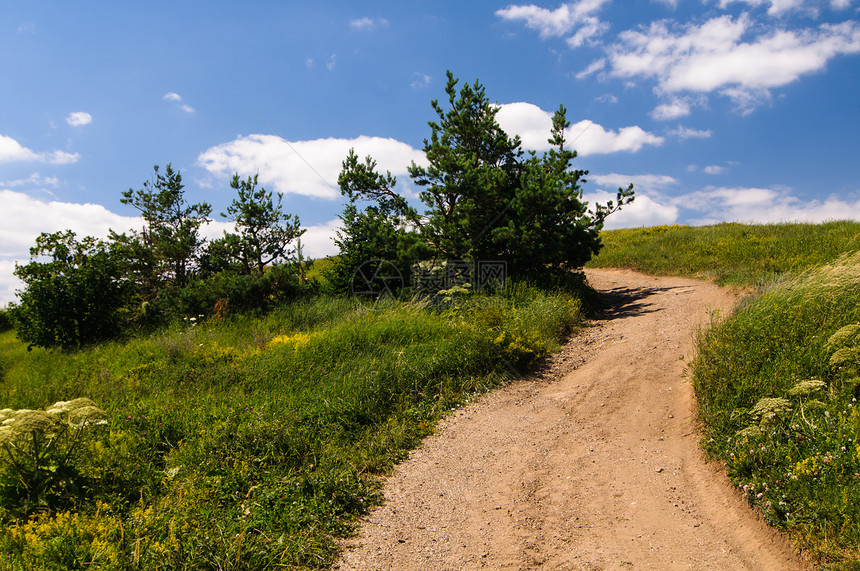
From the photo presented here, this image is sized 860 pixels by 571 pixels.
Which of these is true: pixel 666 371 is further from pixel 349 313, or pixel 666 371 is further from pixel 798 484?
pixel 349 313

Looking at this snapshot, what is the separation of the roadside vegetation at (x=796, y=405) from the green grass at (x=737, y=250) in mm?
4363

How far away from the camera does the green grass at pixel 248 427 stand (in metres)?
3.96

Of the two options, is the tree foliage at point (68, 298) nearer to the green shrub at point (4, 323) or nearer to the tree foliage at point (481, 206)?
the tree foliage at point (481, 206)

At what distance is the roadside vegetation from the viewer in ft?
12.0

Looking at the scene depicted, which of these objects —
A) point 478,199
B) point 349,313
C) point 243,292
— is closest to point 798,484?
point 349,313

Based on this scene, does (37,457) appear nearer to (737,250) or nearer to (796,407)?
(796,407)

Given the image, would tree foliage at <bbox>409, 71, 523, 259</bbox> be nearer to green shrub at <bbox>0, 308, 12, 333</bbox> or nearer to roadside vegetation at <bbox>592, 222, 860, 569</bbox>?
roadside vegetation at <bbox>592, 222, 860, 569</bbox>

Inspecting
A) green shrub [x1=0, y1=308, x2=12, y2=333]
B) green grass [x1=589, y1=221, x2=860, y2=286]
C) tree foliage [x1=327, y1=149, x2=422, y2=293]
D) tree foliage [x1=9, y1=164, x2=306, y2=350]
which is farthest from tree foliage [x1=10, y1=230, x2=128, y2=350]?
green grass [x1=589, y1=221, x2=860, y2=286]

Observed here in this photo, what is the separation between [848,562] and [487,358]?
17.3 feet

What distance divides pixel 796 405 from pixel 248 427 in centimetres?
581

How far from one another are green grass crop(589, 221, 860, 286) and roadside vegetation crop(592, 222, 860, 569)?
4363mm

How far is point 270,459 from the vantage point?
523cm

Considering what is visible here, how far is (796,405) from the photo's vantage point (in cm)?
473

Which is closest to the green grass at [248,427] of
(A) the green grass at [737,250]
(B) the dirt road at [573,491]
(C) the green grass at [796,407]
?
(B) the dirt road at [573,491]
